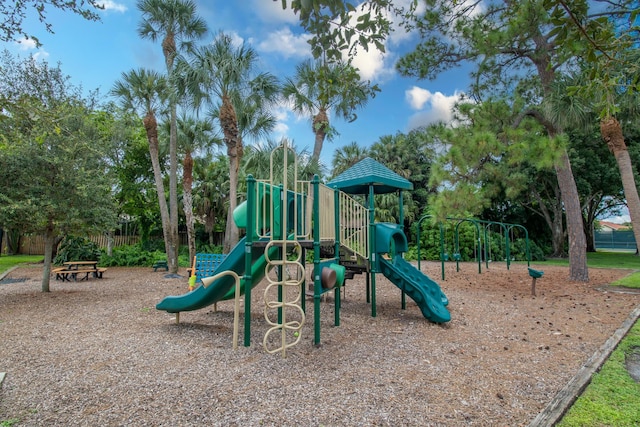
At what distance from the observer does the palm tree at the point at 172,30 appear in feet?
39.9

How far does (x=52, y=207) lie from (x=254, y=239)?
513 cm

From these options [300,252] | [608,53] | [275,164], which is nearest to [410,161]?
[275,164]

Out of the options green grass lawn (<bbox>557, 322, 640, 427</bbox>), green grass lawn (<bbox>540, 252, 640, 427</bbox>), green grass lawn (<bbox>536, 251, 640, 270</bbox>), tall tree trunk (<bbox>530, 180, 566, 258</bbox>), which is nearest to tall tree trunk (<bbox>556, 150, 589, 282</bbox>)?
green grass lawn (<bbox>536, 251, 640, 270</bbox>)

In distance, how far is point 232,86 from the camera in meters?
11.1

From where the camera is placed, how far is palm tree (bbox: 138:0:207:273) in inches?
Answer: 479

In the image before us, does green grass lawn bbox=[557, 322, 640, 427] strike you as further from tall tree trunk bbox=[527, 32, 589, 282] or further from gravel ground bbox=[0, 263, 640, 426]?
tall tree trunk bbox=[527, 32, 589, 282]

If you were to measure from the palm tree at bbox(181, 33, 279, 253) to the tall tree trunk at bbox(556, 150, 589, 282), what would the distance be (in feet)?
29.1

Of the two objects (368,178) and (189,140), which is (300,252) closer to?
(368,178)

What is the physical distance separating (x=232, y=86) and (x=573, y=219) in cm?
1045

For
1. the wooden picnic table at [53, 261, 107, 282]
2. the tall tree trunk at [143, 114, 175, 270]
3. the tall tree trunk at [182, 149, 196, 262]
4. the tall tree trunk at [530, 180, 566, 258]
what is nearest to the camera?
the wooden picnic table at [53, 261, 107, 282]

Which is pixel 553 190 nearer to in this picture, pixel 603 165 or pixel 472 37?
pixel 603 165

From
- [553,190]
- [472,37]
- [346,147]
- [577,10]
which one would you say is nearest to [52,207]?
[577,10]

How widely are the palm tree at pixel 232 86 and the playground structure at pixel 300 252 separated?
5.59 metres

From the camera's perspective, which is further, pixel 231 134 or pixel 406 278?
pixel 231 134
